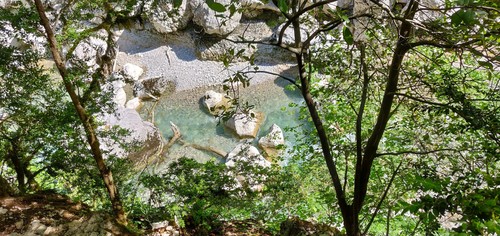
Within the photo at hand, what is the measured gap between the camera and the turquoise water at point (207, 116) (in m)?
10.8

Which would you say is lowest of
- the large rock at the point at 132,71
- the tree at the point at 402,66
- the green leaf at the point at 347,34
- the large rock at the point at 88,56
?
the green leaf at the point at 347,34

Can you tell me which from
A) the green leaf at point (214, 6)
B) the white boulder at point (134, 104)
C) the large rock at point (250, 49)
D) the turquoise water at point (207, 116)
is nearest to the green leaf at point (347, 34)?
the green leaf at point (214, 6)

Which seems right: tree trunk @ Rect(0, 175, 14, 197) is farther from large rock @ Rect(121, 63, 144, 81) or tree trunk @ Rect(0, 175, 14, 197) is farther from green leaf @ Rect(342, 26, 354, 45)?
large rock @ Rect(121, 63, 144, 81)

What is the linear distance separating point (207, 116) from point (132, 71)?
15.2 ft

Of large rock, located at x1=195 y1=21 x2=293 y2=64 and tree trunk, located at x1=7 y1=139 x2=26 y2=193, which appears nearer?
tree trunk, located at x1=7 y1=139 x2=26 y2=193

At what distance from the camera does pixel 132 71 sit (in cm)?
1484

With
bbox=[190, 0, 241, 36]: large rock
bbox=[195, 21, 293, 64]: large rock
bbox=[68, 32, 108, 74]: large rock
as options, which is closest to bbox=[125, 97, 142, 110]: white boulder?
bbox=[68, 32, 108, 74]: large rock

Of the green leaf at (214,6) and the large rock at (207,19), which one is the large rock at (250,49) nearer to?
the large rock at (207,19)

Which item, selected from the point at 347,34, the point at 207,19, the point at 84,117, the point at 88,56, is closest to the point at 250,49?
the point at 207,19

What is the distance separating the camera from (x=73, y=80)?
402 centimetres

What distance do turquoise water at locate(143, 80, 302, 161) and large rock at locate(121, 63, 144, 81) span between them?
200cm

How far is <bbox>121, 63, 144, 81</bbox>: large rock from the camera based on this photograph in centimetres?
1463

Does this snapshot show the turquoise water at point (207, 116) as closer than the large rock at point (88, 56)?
No

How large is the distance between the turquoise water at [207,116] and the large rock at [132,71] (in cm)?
200
